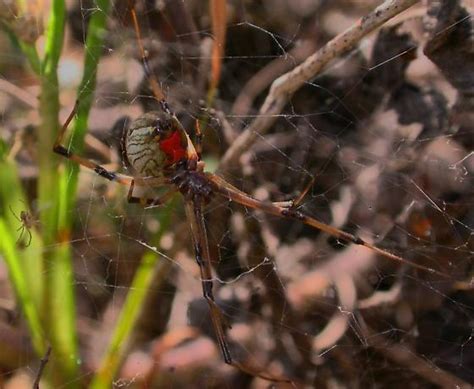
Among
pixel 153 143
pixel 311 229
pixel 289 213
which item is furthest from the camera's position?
pixel 311 229

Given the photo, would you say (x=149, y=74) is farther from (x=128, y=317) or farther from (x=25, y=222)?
(x=128, y=317)

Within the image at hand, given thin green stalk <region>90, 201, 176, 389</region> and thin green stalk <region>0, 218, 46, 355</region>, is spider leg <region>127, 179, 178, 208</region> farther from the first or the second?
thin green stalk <region>0, 218, 46, 355</region>

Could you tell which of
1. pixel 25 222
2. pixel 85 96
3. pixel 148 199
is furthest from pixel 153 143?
pixel 25 222

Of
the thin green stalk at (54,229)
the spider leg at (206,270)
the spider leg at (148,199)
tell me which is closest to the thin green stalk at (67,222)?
the thin green stalk at (54,229)

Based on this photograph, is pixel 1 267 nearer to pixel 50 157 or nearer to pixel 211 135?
pixel 50 157

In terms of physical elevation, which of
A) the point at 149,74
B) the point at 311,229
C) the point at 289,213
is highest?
the point at 149,74
